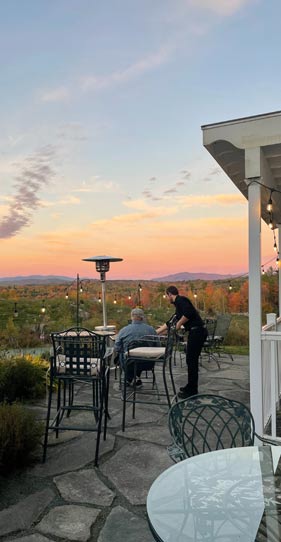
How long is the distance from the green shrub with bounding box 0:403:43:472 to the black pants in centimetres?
206

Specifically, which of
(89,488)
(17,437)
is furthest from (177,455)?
(17,437)

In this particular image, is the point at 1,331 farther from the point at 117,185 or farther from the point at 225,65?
the point at 225,65

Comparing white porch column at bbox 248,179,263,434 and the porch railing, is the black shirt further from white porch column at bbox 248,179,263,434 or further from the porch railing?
white porch column at bbox 248,179,263,434

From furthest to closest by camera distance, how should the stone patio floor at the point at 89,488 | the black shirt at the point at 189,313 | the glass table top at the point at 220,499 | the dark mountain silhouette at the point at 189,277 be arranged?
the dark mountain silhouette at the point at 189,277 < the black shirt at the point at 189,313 < the stone patio floor at the point at 89,488 < the glass table top at the point at 220,499

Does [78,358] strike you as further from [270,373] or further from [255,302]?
[270,373]

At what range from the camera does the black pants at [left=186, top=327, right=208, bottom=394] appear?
15.6ft

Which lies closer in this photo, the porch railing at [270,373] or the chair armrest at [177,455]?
the chair armrest at [177,455]

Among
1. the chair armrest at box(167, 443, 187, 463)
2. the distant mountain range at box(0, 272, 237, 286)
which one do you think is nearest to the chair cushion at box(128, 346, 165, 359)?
the chair armrest at box(167, 443, 187, 463)

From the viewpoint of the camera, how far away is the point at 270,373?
419cm

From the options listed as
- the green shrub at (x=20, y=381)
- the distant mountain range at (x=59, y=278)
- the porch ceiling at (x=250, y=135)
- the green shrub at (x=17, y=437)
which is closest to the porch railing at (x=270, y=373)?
the porch ceiling at (x=250, y=135)

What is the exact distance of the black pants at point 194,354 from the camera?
4770mm

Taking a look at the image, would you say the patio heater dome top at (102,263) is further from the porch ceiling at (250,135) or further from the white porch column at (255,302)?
the white porch column at (255,302)

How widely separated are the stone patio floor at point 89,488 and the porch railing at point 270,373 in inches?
38.1

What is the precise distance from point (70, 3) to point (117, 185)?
4.89 metres
